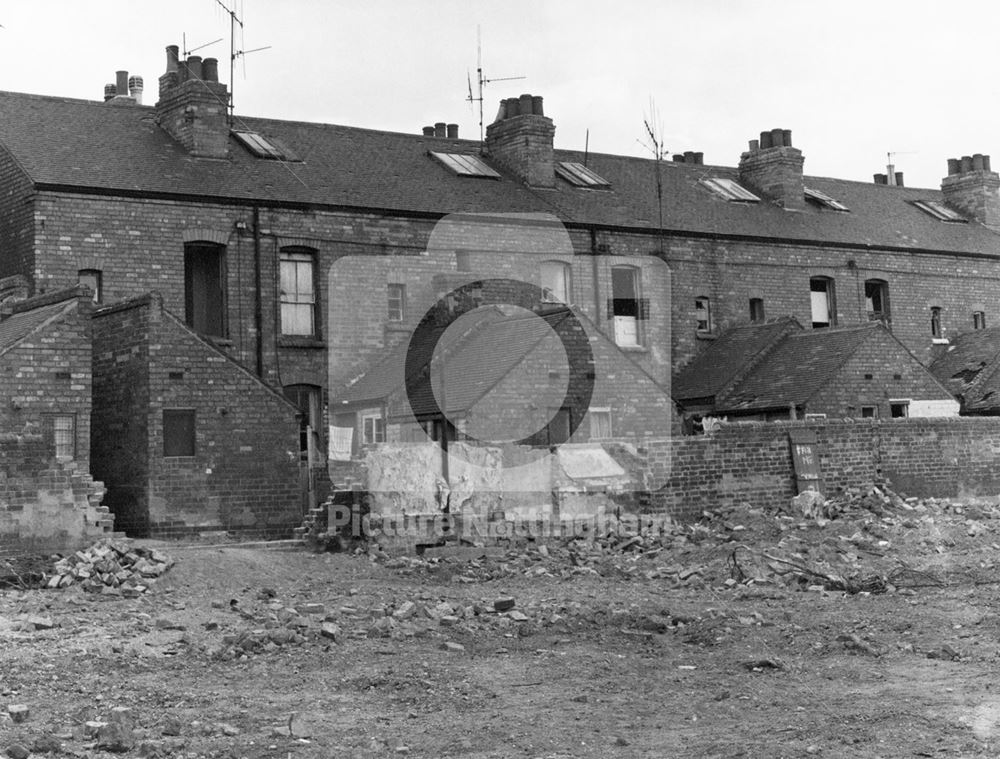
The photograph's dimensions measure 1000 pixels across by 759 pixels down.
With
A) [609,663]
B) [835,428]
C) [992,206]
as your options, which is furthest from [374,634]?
[992,206]

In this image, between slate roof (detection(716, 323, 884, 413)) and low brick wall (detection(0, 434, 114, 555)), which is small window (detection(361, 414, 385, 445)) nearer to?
slate roof (detection(716, 323, 884, 413))

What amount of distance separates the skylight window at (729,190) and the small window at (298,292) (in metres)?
13.7

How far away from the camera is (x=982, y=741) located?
38.7 ft

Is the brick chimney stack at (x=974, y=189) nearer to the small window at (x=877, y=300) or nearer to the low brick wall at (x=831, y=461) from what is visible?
the small window at (x=877, y=300)

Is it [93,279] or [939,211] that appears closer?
[93,279]

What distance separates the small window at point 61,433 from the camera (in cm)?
2292

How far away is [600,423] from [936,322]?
17.2 m

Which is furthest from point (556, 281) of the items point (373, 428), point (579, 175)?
point (373, 428)

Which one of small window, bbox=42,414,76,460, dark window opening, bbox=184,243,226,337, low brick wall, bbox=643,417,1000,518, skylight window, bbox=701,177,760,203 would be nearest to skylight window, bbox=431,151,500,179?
skylight window, bbox=701,177,760,203

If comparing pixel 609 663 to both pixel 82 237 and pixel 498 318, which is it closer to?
pixel 498 318

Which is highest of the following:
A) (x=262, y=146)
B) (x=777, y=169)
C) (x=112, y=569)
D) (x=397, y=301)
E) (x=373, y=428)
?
(x=777, y=169)

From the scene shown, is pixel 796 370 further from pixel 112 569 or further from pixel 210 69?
pixel 112 569

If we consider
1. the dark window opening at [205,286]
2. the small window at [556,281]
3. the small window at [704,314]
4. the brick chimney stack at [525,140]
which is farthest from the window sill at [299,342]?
the small window at [704,314]

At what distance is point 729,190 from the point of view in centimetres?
4116
